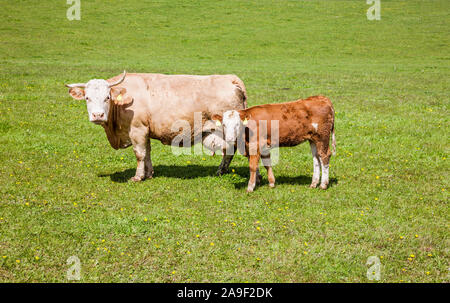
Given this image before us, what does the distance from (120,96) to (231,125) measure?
2667mm

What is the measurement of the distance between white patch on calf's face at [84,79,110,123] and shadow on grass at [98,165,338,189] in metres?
1.76

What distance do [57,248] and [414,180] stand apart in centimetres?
771

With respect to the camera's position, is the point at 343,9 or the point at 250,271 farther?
the point at 343,9

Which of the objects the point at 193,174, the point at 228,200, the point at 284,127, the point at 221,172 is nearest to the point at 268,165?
the point at 284,127

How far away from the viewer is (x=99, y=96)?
9000 mm

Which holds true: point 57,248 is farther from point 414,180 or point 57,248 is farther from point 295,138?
point 414,180

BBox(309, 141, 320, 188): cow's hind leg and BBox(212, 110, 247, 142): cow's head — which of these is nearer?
BBox(212, 110, 247, 142): cow's head

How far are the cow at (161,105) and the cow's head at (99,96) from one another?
0.02m

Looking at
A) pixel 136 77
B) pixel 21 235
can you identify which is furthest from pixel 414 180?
pixel 21 235

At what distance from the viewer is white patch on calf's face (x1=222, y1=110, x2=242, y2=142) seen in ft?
27.7

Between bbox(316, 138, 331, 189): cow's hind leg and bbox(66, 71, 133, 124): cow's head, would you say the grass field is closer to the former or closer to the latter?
bbox(316, 138, 331, 189): cow's hind leg

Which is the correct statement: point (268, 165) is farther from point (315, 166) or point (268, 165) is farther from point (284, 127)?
point (315, 166)

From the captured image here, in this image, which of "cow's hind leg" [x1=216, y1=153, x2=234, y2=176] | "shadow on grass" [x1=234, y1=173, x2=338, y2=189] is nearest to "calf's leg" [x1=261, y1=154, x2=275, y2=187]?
"shadow on grass" [x1=234, y1=173, x2=338, y2=189]

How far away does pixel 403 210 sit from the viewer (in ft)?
27.6
